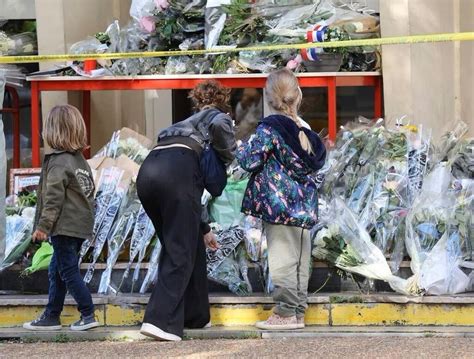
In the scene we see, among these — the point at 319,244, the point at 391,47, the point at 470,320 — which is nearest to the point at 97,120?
the point at 391,47

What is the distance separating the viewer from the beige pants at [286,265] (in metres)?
7.07

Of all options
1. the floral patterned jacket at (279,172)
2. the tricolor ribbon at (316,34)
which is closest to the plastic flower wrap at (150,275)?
the floral patterned jacket at (279,172)

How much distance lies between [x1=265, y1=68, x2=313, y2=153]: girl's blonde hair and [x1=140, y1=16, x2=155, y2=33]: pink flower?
2936 millimetres

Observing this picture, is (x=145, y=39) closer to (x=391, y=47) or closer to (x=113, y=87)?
(x=113, y=87)

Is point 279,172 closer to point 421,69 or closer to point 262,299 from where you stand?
point 262,299

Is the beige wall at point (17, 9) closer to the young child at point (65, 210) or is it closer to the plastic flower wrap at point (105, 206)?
the plastic flower wrap at point (105, 206)

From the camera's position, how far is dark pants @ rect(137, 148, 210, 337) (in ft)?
22.6

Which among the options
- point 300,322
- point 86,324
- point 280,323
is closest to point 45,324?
point 86,324

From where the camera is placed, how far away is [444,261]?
7320 millimetres

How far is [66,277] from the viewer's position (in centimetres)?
712

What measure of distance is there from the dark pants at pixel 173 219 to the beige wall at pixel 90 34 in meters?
3.47

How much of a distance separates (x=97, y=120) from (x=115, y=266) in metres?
3.11

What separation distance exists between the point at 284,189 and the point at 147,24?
129 inches

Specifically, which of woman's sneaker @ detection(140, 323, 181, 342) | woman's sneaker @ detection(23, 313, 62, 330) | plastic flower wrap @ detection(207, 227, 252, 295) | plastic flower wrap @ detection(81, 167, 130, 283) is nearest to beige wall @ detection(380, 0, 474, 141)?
plastic flower wrap @ detection(207, 227, 252, 295)
